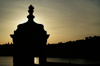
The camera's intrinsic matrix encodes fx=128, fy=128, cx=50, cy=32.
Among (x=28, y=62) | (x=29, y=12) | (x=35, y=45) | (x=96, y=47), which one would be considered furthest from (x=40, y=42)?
(x=96, y=47)

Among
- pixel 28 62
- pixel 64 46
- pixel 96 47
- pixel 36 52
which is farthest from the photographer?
pixel 64 46

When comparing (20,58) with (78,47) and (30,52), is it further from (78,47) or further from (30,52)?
(78,47)

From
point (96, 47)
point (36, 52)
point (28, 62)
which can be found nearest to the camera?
point (28, 62)

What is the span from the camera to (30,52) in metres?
5.27

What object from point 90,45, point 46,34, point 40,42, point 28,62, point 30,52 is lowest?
point 28,62

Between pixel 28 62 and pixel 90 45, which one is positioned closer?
pixel 28 62

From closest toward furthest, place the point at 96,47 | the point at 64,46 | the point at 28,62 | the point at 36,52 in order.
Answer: the point at 28,62 → the point at 36,52 → the point at 96,47 → the point at 64,46

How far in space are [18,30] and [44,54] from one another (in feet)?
5.25

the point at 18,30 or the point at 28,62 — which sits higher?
the point at 18,30

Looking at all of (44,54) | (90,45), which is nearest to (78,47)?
(90,45)

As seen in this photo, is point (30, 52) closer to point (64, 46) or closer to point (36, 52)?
point (36, 52)

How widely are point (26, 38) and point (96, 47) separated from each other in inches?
3596

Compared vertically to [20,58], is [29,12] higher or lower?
higher

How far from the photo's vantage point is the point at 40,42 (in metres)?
5.47
